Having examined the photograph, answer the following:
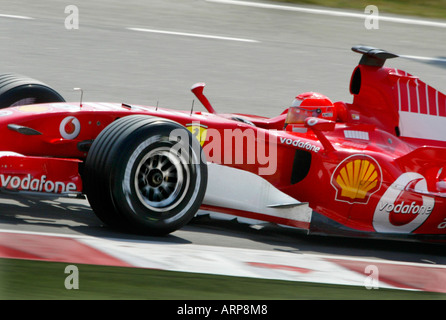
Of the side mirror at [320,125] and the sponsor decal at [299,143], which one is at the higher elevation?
the side mirror at [320,125]

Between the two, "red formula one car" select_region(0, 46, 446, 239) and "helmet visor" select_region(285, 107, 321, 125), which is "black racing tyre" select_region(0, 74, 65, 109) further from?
"helmet visor" select_region(285, 107, 321, 125)

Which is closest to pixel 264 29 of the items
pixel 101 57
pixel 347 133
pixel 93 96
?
pixel 101 57

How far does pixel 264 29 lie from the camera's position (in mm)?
12008

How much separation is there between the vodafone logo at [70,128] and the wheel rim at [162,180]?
0.64m

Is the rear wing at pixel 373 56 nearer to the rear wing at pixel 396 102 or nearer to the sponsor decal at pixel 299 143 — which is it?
the rear wing at pixel 396 102

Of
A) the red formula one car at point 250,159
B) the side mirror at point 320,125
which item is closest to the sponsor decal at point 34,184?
the red formula one car at point 250,159

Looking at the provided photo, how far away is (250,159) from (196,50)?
18.7 feet

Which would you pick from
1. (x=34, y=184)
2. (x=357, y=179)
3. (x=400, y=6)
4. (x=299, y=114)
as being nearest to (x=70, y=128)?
(x=34, y=184)

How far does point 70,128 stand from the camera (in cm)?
521

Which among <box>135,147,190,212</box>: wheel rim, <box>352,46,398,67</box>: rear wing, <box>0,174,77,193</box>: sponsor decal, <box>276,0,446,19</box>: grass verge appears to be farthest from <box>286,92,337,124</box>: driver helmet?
<box>276,0,446,19</box>: grass verge

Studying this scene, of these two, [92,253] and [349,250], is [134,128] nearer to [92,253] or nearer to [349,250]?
[92,253]

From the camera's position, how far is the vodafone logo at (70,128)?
5.19 m

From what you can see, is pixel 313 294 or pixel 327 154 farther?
pixel 327 154
